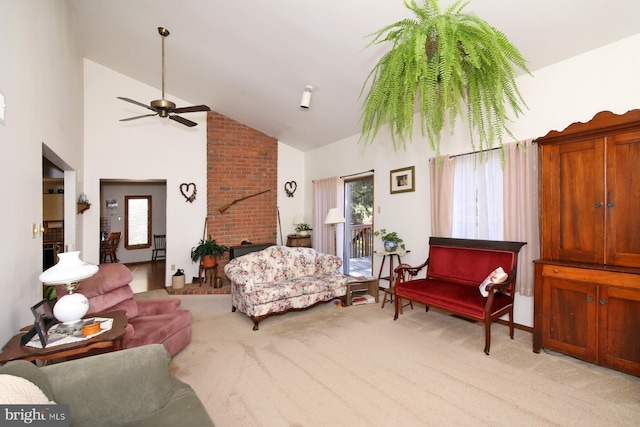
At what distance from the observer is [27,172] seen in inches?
87.8

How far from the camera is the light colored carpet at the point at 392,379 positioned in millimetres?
1879

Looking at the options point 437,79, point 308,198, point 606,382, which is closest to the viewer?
point 437,79

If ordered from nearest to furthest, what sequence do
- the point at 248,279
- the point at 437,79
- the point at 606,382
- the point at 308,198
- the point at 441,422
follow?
the point at 437,79
the point at 441,422
the point at 606,382
the point at 248,279
the point at 308,198

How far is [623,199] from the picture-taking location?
232cm

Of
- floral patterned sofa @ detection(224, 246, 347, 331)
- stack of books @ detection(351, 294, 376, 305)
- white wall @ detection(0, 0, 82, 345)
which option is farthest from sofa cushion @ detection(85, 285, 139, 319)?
stack of books @ detection(351, 294, 376, 305)

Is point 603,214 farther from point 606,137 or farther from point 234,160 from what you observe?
point 234,160

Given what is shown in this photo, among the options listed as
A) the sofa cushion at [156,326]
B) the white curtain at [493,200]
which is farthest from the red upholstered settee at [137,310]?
the white curtain at [493,200]

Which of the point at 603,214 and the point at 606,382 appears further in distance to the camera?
the point at 603,214

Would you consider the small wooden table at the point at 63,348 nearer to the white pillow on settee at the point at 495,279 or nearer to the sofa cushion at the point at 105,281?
the sofa cushion at the point at 105,281

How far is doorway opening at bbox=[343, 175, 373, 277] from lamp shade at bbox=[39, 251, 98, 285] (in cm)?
424

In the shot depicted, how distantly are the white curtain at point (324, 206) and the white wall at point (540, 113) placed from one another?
96cm

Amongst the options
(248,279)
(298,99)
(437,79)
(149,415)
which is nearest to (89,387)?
(149,415)

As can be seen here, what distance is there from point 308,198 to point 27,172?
191 inches

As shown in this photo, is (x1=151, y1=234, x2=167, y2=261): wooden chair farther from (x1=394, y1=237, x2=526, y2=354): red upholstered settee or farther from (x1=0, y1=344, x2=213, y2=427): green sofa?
(x1=0, y1=344, x2=213, y2=427): green sofa
